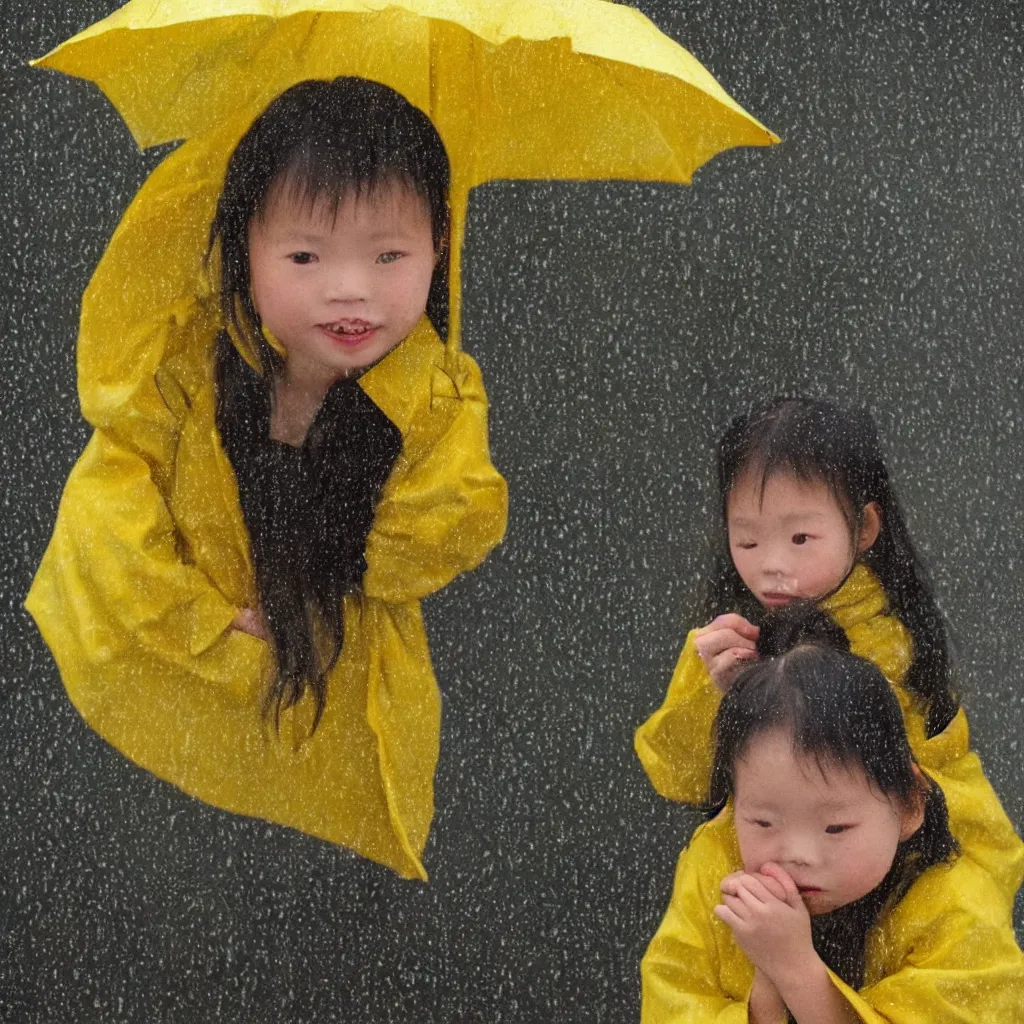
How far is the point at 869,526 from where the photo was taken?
3.57m

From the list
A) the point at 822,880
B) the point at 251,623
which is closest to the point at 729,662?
the point at 822,880

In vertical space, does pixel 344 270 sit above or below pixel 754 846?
Answer: above

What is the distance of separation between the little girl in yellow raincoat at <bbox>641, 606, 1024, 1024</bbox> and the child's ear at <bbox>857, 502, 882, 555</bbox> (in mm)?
139

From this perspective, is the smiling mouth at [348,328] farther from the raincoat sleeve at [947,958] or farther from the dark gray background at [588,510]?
the dark gray background at [588,510]

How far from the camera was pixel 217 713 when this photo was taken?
3.75 m

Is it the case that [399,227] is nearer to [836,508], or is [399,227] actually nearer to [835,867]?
[836,508]

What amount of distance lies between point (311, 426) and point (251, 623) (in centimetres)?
32

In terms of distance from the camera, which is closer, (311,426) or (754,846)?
(754,846)

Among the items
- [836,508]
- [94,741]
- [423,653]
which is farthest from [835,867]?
[94,741]

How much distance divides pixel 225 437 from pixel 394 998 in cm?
175

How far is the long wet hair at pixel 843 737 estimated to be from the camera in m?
3.20

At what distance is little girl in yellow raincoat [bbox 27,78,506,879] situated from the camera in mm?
3438

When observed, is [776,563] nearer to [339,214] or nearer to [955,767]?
[955,767]

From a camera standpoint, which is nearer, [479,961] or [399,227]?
[399,227]
